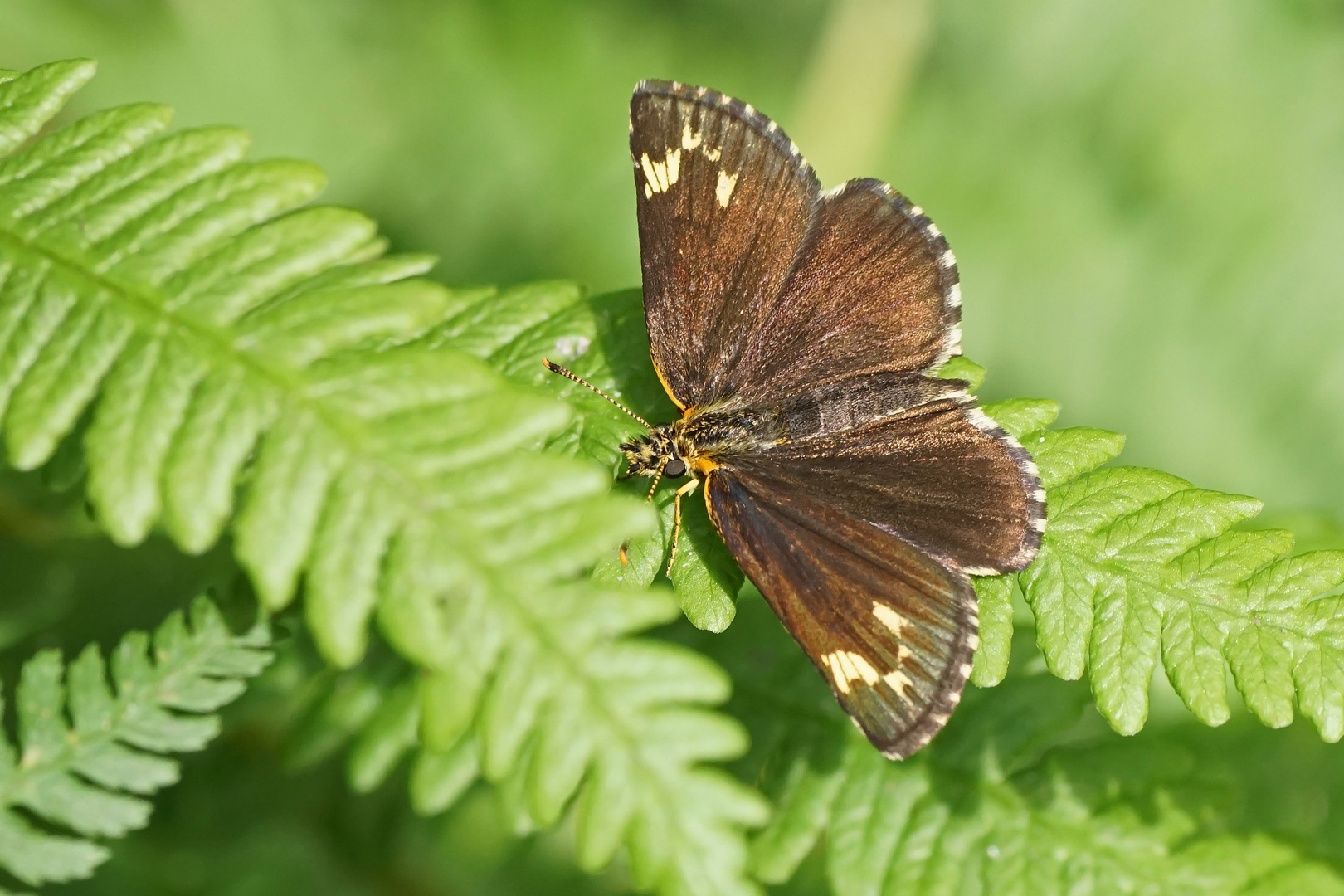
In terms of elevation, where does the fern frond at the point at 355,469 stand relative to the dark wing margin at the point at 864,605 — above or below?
above

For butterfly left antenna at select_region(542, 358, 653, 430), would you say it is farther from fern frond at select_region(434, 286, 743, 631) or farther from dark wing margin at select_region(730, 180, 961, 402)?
dark wing margin at select_region(730, 180, 961, 402)

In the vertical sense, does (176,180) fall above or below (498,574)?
above

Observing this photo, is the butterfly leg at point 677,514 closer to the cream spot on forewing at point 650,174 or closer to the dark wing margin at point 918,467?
the dark wing margin at point 918,467

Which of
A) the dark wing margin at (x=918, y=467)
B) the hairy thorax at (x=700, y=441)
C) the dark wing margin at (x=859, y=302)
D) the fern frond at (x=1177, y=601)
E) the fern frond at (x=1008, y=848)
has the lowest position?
the fern frond at (x=1008, y=848)

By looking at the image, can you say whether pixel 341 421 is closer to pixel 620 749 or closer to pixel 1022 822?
pixel 620 749

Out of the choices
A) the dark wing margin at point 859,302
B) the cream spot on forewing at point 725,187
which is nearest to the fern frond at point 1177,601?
the dark wing margin at point 859,302

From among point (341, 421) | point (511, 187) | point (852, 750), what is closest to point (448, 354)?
point (341, 421)

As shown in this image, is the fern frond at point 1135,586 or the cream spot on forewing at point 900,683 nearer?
the fern frond at point 1135,586
